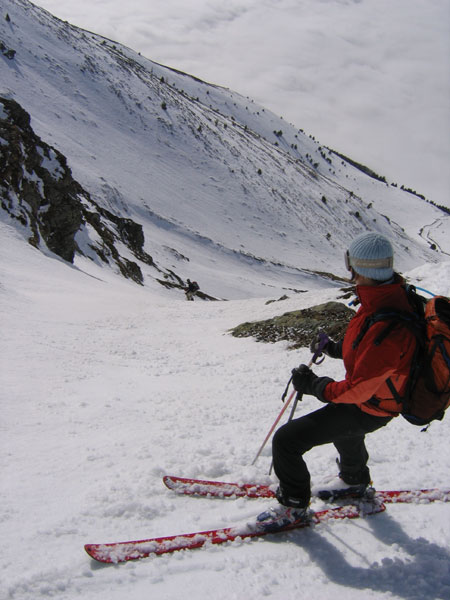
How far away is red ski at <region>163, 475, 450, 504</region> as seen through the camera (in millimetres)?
3914

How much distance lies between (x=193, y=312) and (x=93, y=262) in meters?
16.5

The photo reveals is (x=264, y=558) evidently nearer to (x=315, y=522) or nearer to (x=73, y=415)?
(x=315, y=522)

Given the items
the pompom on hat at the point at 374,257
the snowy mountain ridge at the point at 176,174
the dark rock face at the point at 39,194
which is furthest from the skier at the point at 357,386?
the snowy mountain ridge at the point at 176,174

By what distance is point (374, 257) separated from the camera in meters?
3.14

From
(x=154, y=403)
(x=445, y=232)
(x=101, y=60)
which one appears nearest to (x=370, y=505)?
(x=154, y=403)

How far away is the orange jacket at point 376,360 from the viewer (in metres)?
2.86

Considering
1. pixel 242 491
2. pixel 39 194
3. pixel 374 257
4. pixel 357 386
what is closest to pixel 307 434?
pixel 357 386

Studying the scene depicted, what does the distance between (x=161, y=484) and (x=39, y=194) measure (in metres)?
29.2

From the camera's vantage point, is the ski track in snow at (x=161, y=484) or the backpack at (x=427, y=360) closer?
the backpack at (x=427, y=360)

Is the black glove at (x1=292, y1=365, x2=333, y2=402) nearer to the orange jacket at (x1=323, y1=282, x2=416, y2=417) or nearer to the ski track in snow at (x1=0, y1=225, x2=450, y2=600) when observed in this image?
the orange jacket at (x1=323, y1=282, x2=416, y2=417)

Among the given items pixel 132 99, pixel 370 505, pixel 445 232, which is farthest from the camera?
pixel 445 232

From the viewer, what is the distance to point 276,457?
3521mm

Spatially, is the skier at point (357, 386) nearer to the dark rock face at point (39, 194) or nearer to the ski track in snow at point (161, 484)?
the ski track in snow at point (161, 484)

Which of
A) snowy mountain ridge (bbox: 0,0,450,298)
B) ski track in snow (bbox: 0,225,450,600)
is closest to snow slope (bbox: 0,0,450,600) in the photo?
ski track in snow (bbox: 0,225,450,600)
